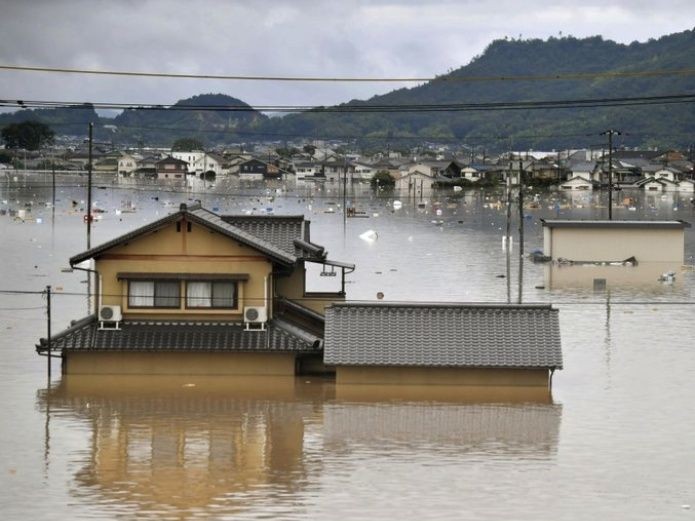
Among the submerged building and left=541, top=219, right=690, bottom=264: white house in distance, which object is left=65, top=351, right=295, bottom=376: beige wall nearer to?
the submerged building

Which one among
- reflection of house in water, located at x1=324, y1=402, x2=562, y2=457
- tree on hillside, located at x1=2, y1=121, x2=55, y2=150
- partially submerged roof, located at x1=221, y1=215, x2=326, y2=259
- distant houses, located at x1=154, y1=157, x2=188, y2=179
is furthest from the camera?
tree on hillside, located at x1=2, y1=121, x2=55, y2=150

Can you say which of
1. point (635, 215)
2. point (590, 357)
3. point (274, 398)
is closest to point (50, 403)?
point (274, 398)

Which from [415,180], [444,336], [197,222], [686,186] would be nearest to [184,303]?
[197,222]

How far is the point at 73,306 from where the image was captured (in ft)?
93.9

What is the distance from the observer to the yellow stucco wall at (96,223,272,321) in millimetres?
19188

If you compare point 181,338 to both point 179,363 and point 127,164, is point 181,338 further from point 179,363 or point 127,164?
point 127,164

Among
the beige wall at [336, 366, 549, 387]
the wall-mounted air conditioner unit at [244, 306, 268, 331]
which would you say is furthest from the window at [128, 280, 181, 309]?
the beige wall at [336, 366, 549, 387]

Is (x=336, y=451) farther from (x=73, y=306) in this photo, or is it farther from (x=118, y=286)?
(x=73, y=306)

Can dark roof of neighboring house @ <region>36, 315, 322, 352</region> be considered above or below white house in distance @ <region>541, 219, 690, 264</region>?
below

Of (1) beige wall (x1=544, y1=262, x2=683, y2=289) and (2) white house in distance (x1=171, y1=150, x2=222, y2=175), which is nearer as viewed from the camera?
(1) beige wall (x1=544, y1=262, x2=683, y2=289)

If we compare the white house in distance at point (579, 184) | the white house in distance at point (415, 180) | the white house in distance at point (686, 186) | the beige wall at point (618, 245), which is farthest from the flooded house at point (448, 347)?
the white house in distance at point (579, 184)

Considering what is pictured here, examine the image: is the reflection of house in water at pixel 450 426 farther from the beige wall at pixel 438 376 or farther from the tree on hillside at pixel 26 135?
the tree on hillside at pixel 26 135

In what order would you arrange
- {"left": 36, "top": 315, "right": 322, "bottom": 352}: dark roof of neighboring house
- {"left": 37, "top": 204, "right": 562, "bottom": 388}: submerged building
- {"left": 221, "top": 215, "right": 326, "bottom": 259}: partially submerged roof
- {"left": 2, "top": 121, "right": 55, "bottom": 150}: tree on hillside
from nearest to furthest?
{"left": 37, "top": 204, "right": 562, "bottom": 388}: submerged building, {"left": 36, "top": 315, "right": 322, "bottom": 352}: dark roof of neighboring house, {"left": 221, "top": 215, "right": 326, "bottom": 259}: partially submerged roof, {"left": 2, "top": 121, "right": 55, "bottom": 150}: tree on hillside

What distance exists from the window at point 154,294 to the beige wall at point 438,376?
2.66 metres
